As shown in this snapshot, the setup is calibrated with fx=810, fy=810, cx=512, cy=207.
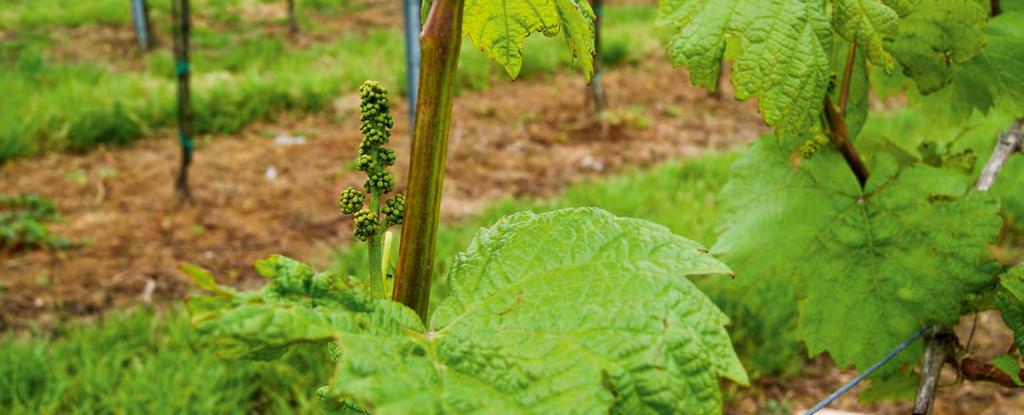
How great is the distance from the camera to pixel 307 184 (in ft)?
18.0

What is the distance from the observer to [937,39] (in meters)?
1.16

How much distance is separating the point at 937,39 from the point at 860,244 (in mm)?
323

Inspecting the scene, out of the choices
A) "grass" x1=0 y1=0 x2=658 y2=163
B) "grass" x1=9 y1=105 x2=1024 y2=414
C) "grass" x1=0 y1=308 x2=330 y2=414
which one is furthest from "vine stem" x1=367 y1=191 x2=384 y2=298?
"grass" x1=0 y1=0 x2=658 y2=163

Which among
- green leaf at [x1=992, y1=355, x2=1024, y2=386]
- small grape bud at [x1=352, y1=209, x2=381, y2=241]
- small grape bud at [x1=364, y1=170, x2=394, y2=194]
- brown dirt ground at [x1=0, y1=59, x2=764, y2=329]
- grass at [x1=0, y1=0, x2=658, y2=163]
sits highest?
small grape bud at [x1=364, y1=170, x2=394, y2=194]

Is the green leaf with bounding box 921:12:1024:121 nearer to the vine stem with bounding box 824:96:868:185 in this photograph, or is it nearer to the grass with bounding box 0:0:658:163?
the vine stem with bounding box 824:96:868:185

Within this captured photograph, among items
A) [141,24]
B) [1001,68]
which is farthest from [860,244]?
[141,24]

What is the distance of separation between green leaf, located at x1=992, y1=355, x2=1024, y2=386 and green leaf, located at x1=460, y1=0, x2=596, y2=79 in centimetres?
72

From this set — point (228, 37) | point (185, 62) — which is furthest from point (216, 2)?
point (185, 62)

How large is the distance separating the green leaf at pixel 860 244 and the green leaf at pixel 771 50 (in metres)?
0.40

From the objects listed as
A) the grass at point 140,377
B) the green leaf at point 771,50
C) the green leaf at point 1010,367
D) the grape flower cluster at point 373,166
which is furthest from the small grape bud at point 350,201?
the grass at point 140,377

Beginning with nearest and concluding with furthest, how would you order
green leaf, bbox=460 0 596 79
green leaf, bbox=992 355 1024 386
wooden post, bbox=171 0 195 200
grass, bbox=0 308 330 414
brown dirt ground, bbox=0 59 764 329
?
1. green leaf, bbox=460 0 596 79
2. green leaf, bbox=992 355 1024 386
3. grass, bbox=0 308 330 414
4. brown dirt ground, bbox=0 59 764 329
5. wooden post, bbox=171 0 195 200

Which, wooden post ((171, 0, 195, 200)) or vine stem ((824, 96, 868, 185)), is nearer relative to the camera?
vine stem ((824, 96, 868, 185))

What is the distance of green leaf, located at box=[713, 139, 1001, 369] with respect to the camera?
120 cm

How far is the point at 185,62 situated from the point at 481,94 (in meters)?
3.13
